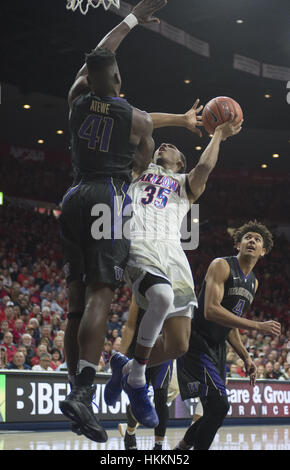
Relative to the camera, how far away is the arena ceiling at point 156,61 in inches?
676

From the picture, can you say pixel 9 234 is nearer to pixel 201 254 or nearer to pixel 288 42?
pixel 201 254

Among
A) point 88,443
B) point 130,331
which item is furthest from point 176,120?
point 88,443

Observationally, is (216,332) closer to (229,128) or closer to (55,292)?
(229,128)

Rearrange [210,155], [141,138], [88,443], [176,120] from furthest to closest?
[88,443], [210,155], [176,120], [141,138]

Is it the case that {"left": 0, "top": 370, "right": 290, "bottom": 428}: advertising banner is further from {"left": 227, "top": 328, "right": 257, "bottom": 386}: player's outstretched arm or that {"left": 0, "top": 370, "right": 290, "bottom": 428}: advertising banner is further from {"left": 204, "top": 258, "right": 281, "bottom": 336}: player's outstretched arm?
{"left": 204, "top": 258, "right": 281, "bottom": 336}: player's outstretched arm

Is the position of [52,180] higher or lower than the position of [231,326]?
higher

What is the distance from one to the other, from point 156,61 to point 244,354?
14327 millimetres

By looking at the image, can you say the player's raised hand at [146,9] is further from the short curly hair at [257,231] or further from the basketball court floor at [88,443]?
the basketball court floor at [88,443]

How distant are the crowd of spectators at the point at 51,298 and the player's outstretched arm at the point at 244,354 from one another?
16.3 feet

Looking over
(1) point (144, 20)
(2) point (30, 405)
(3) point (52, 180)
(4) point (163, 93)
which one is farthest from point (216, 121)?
(3) point (52, 180)

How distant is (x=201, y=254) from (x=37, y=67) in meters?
9.48

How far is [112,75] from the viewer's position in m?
4.09

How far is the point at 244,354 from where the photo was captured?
6223 mm

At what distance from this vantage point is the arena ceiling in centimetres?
1717
